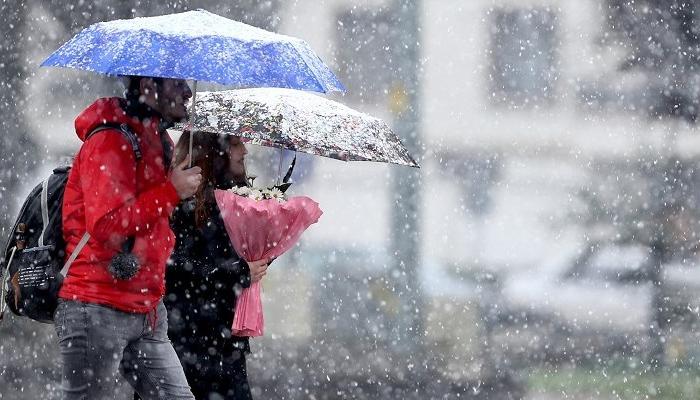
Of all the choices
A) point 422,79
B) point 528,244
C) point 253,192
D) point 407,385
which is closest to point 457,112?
point 528,244

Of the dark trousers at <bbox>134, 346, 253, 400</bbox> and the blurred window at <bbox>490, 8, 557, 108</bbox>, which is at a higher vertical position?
the blurred window at <bbox>490, 8, 557, 108</bbox>

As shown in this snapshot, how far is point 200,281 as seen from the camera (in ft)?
14.6

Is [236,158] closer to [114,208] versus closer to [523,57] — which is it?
[114,208]

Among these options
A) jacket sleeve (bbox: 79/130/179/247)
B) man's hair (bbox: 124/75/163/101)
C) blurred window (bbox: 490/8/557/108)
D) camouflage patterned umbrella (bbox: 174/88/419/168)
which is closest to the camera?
jacket sleeve (bbox: 79/130/179/247)

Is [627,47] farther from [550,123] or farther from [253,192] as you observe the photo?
[253,192]

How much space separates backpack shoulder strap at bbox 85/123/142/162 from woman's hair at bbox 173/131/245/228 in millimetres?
872

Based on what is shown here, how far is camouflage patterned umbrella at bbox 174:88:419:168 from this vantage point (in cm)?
433

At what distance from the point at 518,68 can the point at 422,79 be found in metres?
4.92

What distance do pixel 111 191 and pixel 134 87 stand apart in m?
0.41

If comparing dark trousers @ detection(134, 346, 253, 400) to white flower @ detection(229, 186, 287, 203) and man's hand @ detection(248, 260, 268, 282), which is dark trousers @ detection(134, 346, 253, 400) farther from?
white flower @ detection(229, 186, 287, 203)

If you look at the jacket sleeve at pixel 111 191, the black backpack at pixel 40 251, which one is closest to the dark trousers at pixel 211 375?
the black backpack at pixel 40 251

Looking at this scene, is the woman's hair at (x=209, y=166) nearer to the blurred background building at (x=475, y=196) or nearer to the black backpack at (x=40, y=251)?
the black backpack at (x=40, y=251)

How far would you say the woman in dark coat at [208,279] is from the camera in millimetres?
4465

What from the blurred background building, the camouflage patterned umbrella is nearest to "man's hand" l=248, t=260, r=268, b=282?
the camouflage patterned umbrella
